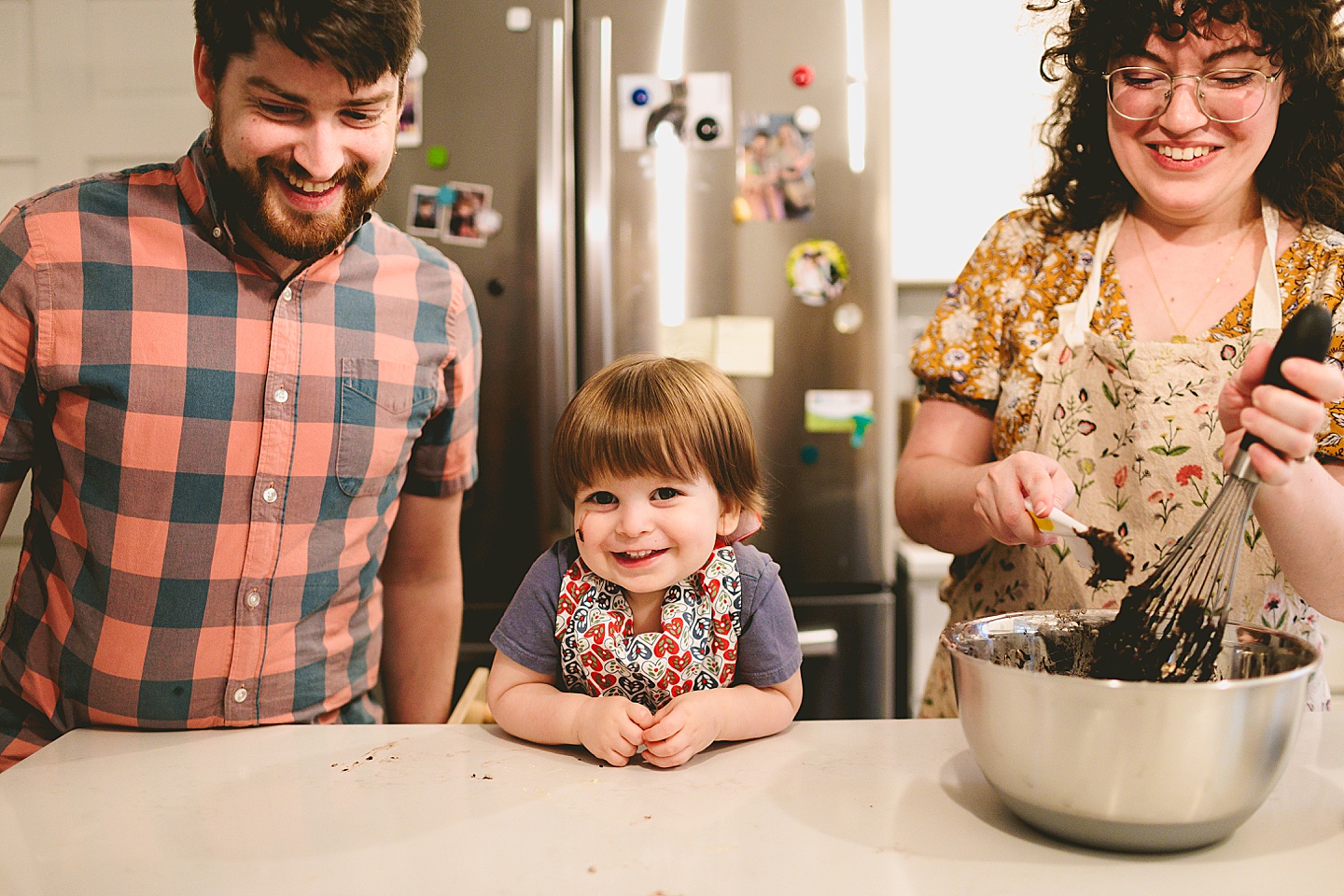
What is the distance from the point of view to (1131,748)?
24.5 inches

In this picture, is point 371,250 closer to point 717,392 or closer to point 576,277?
point 717,392

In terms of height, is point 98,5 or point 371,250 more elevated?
point 98,5

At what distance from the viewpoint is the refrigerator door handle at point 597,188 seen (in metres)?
2.01

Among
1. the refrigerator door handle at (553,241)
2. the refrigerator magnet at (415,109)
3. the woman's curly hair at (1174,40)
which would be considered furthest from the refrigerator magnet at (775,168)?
the woman's curly hair at (1174,40)

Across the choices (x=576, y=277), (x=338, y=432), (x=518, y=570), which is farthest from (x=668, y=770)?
(x=576, y=277)

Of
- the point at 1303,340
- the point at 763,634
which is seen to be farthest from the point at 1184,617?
the point at 763,634

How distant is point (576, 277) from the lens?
2.06 m

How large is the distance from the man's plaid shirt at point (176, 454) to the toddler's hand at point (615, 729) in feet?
1.35

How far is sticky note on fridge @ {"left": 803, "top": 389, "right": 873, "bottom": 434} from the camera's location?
2086 millimetres

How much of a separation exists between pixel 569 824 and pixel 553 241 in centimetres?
146

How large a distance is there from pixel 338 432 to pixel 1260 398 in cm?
86

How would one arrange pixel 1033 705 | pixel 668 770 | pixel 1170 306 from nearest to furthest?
pixel 1033 705 → pixel 668 770 → pixel 1170 306

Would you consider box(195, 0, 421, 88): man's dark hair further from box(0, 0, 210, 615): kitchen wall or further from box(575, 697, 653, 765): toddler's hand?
box(0, 0, 210, 615): kitchen wall

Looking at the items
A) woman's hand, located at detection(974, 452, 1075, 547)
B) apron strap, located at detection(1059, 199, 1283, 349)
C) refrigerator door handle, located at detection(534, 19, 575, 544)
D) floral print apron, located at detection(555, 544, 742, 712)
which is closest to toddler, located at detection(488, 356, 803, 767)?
floral print apron, located at detection(555, 544, 742, 712)
